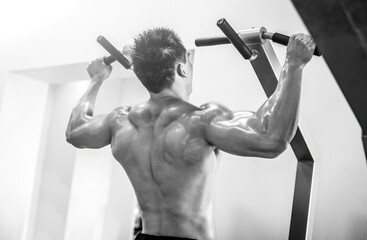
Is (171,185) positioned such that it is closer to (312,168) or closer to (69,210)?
(312,168)

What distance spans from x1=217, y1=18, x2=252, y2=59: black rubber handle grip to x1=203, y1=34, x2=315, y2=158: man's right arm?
0.18m

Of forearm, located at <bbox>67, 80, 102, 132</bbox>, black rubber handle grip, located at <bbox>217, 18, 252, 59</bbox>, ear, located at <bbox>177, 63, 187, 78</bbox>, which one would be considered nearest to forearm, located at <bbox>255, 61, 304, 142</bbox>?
black rubber handle grip, located at <bbox>217, 18, 252, 59</bbox>

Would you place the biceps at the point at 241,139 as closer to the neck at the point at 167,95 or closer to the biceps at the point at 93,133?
the neck at the point at 167,95

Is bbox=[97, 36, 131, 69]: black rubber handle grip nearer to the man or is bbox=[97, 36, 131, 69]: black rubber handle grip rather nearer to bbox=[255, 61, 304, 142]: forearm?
the man

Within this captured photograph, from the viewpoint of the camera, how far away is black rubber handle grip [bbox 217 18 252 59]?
148 centimetres

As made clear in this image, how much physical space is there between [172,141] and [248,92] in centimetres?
91

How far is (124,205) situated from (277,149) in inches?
135

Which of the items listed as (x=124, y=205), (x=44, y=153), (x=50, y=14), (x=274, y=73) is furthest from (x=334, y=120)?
(x=44, y=153)

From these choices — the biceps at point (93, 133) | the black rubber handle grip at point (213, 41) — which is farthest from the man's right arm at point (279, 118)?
the biceps at point (93, 133)

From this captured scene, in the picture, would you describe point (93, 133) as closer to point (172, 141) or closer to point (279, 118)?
point (172, 141)

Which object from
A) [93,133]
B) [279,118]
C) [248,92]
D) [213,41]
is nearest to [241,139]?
[279,118]

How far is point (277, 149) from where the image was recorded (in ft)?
4.56

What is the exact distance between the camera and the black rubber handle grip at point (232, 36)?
1482 mm

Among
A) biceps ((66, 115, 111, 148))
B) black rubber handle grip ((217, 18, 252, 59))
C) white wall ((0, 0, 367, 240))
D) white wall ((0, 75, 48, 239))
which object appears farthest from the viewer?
white wall ((0, 75, 48, 239))
